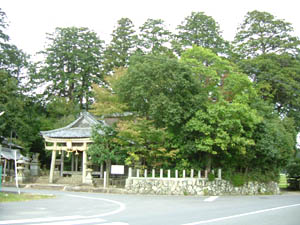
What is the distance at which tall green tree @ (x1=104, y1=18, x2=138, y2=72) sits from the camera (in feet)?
133

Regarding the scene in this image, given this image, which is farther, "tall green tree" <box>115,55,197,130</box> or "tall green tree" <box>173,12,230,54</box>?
"tall green tree" <box>173,12,230,54</box>

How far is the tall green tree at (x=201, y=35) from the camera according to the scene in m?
38.0

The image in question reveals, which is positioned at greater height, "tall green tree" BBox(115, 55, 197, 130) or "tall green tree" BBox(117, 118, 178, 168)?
"tall green tree" BBox(115, 55, 197, 130)

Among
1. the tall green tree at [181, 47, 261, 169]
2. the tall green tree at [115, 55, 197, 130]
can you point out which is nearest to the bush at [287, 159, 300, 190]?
the tall green tree at [181, 47, 261, 169]

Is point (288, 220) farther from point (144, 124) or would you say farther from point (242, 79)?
point (242, 79)

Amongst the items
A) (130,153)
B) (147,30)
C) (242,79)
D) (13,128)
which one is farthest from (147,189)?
(147,30)

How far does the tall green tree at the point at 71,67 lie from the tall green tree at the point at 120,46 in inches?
56.9

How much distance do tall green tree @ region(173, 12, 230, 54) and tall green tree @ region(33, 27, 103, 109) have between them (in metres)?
10.4

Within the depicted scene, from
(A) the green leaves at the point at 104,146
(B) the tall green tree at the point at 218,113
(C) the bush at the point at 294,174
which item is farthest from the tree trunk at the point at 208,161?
(C) the bush at the point at 294,174

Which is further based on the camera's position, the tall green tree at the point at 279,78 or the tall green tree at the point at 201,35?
the tall green tree at the point at 201,35

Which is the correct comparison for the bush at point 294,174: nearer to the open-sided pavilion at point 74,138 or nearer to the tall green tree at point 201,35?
the tall green tree at point 201,35

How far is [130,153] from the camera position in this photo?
23.1 meters

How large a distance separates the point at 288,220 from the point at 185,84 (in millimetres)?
13564

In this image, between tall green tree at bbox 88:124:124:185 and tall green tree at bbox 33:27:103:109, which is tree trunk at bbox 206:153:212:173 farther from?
tall green tree at bbox 33:27:103:109
